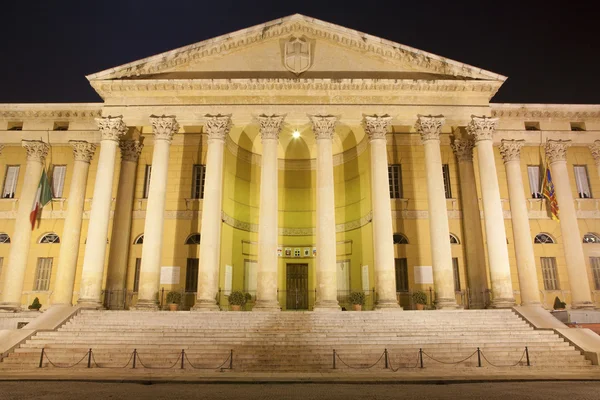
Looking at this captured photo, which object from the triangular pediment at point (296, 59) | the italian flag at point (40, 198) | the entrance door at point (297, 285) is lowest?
the entrance door at point (297, 285)

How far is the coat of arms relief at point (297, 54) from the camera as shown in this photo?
2373cm

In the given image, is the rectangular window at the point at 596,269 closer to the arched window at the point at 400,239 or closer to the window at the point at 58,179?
the arched window at the point at 400,239

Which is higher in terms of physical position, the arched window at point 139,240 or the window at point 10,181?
the window at point 10,181

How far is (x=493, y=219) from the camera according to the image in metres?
22.3

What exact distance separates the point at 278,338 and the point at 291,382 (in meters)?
4.59

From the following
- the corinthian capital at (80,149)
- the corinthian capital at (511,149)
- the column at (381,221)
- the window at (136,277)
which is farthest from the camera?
the window at (136,277)

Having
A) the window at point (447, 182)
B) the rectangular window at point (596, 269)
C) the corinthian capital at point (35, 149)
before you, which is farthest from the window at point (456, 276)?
the corinthian capital at point (35, 149)

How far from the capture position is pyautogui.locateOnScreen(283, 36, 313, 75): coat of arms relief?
77.9ft

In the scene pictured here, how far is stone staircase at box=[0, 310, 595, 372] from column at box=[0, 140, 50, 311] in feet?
25.1

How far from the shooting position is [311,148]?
31.7 meters

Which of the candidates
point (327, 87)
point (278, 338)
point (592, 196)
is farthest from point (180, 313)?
point (592, 196)

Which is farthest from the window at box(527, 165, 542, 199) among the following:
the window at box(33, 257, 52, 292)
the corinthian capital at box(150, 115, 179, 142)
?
the window at box(33, 257, 52, 292)

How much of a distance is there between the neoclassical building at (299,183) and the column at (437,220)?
0.07 metres

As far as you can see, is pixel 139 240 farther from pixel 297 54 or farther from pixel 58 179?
pixel 297 54
